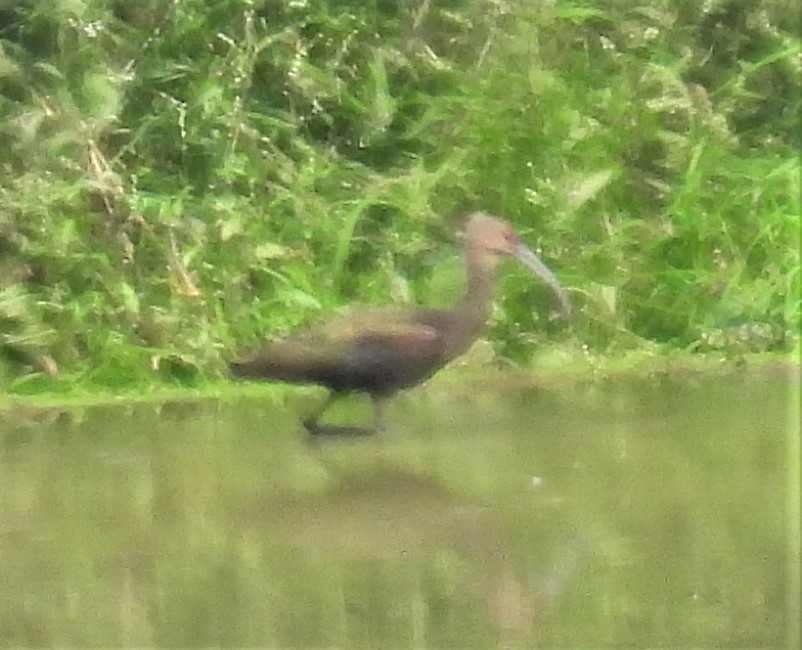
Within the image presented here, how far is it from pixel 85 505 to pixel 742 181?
4.54ft

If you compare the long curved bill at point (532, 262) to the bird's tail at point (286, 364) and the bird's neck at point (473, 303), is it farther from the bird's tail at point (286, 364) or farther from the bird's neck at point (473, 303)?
the bird's tail at point (286, 364)

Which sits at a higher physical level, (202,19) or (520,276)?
(202,19)

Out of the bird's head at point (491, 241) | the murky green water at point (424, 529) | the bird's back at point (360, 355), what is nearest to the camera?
the murky green water at point (424, 529)

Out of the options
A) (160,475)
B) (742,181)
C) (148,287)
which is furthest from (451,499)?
(742,181)

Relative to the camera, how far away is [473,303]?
1.52 meters

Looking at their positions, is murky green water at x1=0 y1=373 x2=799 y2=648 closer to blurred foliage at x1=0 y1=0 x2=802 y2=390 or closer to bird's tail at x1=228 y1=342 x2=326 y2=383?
bird's tail at x1=228 y1=342 x2=326 y2=383

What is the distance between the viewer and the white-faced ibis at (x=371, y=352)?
4.67ft

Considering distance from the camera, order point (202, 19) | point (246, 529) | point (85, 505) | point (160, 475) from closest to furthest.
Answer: point (246, 529) < point (85, 505) < point (160, 475) < point (202, 19)

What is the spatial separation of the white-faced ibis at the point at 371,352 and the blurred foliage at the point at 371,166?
0.50 m

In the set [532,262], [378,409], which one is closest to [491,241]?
[532,262]

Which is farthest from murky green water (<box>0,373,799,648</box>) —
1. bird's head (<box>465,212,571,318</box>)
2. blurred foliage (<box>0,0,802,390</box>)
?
blurred foliage (<box>0,0,802,390</box>)

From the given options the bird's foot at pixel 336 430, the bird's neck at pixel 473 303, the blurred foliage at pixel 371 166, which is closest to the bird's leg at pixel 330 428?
the bird's foot at pixel 336 430

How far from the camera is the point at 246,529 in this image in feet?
3.45

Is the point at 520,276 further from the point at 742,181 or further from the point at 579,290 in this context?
the point at 742,181
